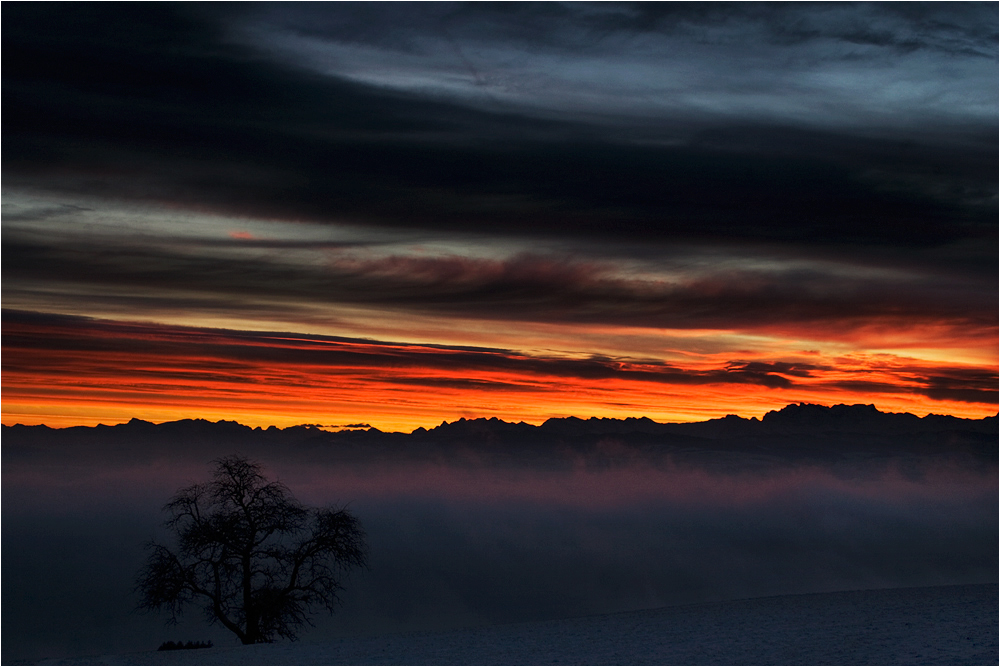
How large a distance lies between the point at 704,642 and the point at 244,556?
20.5 m

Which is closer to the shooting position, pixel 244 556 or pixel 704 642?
pixel 704 642

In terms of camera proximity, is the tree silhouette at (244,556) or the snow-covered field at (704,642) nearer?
the snow-covered field at (704,642)

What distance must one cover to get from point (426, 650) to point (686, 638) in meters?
8.84

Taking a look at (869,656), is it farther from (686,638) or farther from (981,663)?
(686,638)

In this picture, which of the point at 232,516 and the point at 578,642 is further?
the point at 232,516

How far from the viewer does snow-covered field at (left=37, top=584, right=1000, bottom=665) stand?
27828mm

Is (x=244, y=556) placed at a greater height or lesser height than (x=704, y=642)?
greater

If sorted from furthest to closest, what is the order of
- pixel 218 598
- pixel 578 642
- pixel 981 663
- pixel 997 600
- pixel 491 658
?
pixel 218 598 < pixel 997 600 < pixel 578 642 < pixel 491 658 < pixel 981 663

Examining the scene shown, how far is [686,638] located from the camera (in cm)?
3184

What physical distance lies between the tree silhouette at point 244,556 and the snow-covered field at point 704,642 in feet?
Result: 28.8

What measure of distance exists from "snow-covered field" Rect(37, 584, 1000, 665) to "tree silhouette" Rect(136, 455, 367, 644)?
8777mm

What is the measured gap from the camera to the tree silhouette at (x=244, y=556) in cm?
4069

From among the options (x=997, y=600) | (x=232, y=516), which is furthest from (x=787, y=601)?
(x=232, y=516)

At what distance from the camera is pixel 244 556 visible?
4100cm
